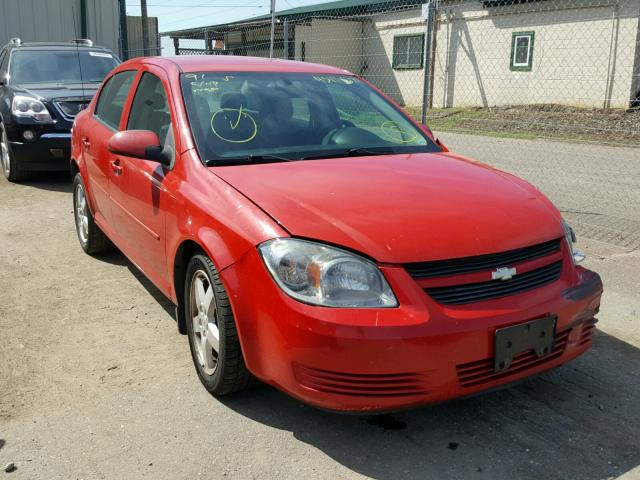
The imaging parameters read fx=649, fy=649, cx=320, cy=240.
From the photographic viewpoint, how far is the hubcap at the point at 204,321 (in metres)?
3.10

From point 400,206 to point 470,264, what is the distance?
0.41m

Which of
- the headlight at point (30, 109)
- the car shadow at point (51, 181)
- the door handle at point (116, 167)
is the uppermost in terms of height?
the headlight at point (30, 109)

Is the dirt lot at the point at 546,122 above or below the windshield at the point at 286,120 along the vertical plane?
below

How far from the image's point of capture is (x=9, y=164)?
873 cm

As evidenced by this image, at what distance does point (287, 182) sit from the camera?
308 centimetres

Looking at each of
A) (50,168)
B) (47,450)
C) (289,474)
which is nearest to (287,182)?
(289,474)

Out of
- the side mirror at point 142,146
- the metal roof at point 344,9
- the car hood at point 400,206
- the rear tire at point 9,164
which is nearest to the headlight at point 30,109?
the rear tire at point 9,164

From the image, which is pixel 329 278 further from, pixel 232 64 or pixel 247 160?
pixel 232 64

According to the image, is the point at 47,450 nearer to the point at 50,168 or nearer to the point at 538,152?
the point at 50,168

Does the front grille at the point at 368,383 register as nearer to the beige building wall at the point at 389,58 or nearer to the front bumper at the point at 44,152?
the front bumper at the point at 44,152

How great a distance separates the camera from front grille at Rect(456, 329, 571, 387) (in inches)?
103

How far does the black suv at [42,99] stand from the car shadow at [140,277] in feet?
10.2

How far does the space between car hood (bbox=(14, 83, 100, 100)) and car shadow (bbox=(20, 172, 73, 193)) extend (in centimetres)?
117

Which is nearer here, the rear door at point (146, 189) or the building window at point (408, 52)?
the rear door at point (146, 189)
